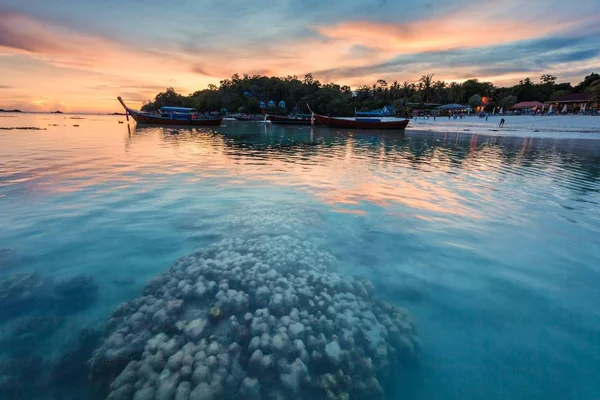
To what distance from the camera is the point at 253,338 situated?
321 centimetres

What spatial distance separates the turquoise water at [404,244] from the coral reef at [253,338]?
338mm

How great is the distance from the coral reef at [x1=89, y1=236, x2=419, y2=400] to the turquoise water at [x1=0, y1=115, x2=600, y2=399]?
0.34 m

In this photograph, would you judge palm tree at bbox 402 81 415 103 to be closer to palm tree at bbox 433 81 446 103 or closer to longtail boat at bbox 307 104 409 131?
palm tree at bbox 433 81 446 103

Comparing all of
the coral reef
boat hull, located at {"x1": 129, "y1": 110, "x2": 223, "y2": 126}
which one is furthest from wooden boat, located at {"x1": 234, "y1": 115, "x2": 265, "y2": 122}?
the coral reef

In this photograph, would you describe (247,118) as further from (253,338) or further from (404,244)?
(253,338)

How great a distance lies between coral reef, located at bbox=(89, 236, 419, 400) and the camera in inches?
107

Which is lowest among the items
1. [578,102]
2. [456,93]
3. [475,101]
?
[578,102]

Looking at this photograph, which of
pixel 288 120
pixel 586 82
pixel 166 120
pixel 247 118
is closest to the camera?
pixel 166 120

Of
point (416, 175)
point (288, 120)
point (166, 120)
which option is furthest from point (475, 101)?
point (416, 175)

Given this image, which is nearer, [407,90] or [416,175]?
[416,175]

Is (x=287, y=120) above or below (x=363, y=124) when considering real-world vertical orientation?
above

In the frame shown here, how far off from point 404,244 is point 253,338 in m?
3.90

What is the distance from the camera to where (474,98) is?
8100cm

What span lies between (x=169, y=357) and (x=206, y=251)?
8.17ft
